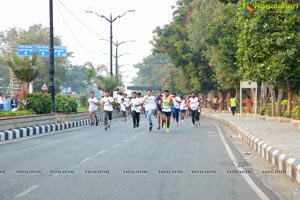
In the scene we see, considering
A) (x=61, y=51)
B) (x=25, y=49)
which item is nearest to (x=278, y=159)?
(x=61, y=51)

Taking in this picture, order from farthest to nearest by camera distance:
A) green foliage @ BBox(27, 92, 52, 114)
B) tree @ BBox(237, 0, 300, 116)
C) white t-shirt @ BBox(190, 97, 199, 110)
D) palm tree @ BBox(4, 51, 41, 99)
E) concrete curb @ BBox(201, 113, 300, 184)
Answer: white t-shirt @ BBox(190, 97, 199, 110)
green foliage @ BBox(27, 92, 52, 114)
palm tree @ BBox(4, 51, 41, 99)
tree @ BBox(237, 0, 300, 116)
concrete curb @ BBox(201, 113, 300, 184)

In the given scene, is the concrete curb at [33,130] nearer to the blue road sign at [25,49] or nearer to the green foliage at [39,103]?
the green foliage at [39,103]

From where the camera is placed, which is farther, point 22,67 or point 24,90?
point 24,90

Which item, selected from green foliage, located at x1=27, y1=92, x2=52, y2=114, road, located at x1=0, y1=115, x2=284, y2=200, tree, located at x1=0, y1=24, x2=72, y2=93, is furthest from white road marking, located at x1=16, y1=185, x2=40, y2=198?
tree, located at x1=0, y1=24, x2=72, y2=93

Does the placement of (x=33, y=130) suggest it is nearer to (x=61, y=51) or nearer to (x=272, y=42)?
(x=272, y=42)

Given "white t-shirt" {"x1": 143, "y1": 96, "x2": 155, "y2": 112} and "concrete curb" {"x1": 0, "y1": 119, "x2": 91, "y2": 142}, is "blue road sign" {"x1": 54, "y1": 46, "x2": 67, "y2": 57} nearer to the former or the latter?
"concrete curb" {"x1": 0, "y1": 119, "x2": 91, "y2": 142}

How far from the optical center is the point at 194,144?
15961 millimetres

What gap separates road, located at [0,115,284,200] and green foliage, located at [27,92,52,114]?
334 inches

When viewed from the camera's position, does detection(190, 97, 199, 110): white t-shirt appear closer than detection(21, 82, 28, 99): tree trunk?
No

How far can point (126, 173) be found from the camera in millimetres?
9641

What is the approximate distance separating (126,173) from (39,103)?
15.0 meters

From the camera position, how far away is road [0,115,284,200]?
7.71 metres

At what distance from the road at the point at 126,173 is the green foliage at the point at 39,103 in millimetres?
8480

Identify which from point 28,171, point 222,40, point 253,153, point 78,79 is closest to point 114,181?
point 28,171
